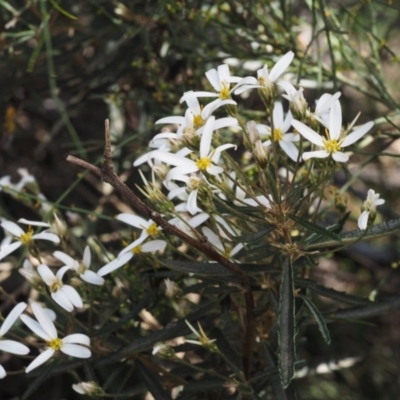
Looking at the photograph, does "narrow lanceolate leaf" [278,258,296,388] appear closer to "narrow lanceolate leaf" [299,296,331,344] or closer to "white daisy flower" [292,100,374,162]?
"narrow lanceolate leaf" [299,296,331,344]

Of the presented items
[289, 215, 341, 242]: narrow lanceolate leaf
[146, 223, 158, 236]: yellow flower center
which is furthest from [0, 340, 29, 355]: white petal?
[289, 215, 341, 242]: narrow lanceolate leaf

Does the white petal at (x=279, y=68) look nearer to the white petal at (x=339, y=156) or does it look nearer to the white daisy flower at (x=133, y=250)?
the white petal at (x=339, y=156)

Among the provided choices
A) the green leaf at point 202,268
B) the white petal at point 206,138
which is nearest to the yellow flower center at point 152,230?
the green leaf at point 202,268

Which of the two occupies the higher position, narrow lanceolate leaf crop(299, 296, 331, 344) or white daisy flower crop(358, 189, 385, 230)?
white daisy flower crop(358, 189, 385, 230)

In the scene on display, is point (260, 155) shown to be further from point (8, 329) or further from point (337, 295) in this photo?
Answer: point (8, 329)

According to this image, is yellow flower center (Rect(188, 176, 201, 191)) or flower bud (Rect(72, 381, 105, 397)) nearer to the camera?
yellow flower center (Rect(188, 176, 201, 191))

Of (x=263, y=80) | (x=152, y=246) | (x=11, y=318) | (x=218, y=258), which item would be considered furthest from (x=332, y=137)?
(x=11, y=318)
